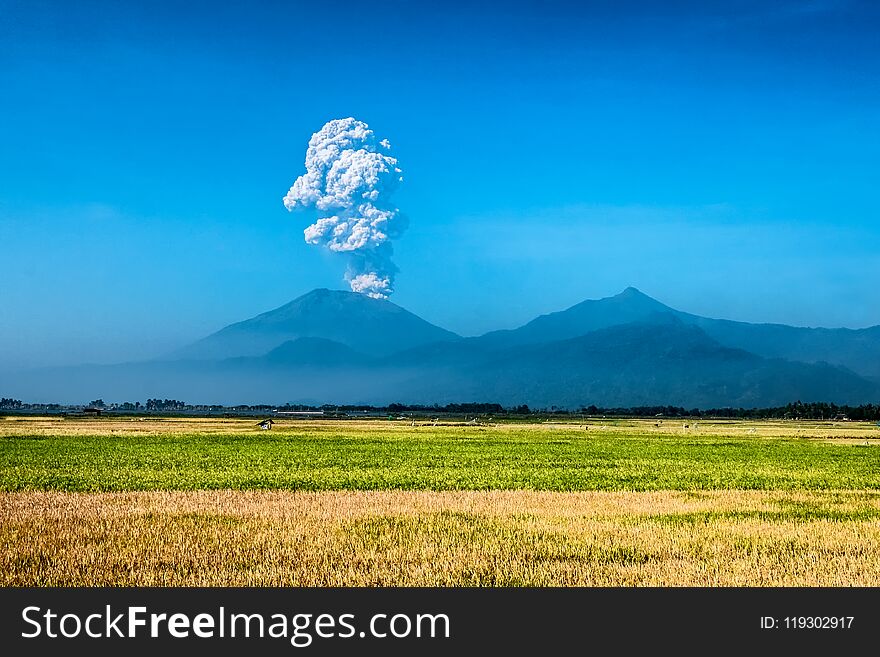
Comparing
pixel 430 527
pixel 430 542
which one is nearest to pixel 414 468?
pixel 430 527

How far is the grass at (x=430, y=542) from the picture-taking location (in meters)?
12.2

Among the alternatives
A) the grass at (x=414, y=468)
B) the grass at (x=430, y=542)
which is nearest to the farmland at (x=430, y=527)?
the grass at (x=430, y=542)

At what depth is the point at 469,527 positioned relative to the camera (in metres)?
16.6

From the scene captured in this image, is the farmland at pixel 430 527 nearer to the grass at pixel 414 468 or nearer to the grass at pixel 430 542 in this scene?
the grass at pixel 430 542

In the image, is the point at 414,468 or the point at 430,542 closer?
the point at 430,542

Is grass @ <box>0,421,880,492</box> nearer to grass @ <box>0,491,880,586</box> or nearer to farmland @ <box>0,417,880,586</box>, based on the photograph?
farmland @ <box>0,417,880,586</box>

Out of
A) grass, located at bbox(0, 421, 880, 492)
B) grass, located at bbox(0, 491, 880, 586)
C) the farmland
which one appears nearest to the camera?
grass, located at bbox(0, 491, 880, 586)

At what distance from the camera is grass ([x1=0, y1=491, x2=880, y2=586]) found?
12.2 meters

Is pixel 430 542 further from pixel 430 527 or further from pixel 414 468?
pixel 414 468

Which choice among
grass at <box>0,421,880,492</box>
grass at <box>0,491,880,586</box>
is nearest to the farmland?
grass at <box>0,491,880,586</box>

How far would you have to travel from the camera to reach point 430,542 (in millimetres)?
14742

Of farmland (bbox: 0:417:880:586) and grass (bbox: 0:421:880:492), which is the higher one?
farmland (bbox: 0:417:880:586)

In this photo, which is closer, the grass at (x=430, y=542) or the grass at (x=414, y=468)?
the grass at (x=430, y=542)

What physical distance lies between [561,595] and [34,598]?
6.76m
